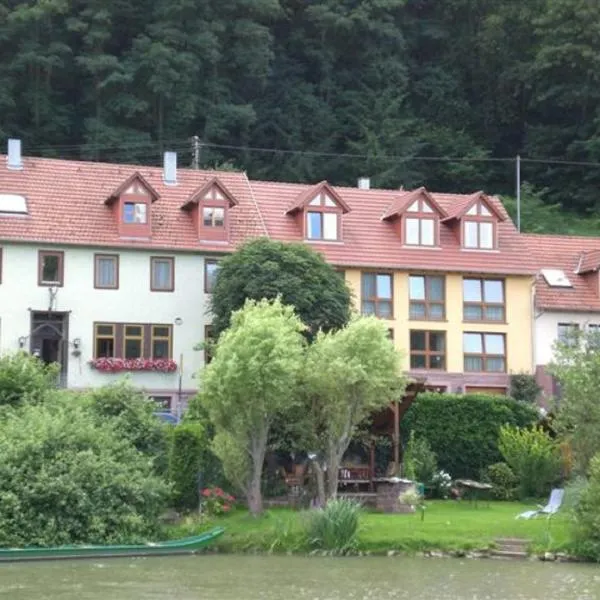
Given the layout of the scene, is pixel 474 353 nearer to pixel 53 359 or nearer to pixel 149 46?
pixel 53 359

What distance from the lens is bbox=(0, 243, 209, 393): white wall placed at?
168 ft

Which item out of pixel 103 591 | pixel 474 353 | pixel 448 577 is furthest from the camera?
pixel 474 353

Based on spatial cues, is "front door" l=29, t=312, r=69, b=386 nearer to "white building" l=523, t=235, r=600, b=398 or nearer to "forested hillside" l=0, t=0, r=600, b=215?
"white building" l=523, t=235, r=600, b=398

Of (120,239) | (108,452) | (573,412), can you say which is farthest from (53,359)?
(573,412)

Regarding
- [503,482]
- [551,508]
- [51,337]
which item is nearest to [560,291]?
[503,482]

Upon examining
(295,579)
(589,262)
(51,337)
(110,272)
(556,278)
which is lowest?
(295,579)

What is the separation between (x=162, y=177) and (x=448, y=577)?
97.8ft

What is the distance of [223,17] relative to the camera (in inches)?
3108

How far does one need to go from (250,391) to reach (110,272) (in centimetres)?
1614

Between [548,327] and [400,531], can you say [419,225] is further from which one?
[400,531]

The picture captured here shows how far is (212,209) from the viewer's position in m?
54.1

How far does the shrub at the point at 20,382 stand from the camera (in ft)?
136

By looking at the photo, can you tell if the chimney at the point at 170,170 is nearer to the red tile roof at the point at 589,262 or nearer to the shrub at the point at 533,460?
the red tile roof at the point at 589,262

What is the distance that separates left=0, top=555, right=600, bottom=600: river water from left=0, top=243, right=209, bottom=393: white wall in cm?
1814
